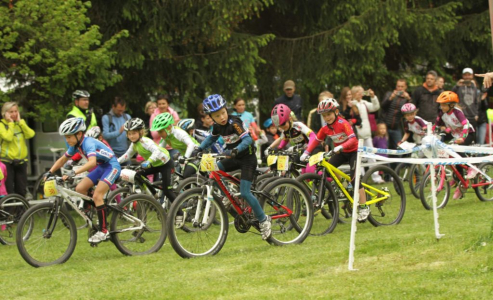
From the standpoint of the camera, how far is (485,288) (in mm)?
7223

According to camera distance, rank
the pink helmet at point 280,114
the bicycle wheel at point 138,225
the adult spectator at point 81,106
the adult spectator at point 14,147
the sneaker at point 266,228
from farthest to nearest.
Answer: the adult spectator at point 81,106 → the adult spectator at point 14,147 → the pink helmet at point 280,114 → the bicycle wheel at point 138,225 → the sneaker at point 266,228

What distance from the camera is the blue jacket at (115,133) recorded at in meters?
15.9

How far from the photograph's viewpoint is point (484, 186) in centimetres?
1480

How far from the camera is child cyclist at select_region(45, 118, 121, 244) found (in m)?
10.9

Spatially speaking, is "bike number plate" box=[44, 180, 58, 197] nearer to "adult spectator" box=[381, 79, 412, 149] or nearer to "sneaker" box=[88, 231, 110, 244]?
"sneaker" box=[88, 231, 110, 244]

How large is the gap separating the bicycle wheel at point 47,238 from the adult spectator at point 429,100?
1004 centimetres

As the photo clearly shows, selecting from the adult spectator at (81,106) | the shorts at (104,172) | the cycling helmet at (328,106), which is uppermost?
the adult spectator at (81,106)

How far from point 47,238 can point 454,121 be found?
745 cm

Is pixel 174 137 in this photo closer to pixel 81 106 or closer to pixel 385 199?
pixel 81 106

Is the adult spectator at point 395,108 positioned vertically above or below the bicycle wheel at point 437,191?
above

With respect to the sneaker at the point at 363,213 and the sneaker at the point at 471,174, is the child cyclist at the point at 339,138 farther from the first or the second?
the sneaker at the point at 471,174

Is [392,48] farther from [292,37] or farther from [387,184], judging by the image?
[387,184]

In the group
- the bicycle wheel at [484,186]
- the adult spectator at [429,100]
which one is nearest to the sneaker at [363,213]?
the bicycle wheel at [484,186]

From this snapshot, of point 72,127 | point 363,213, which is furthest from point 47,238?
point 363,213
